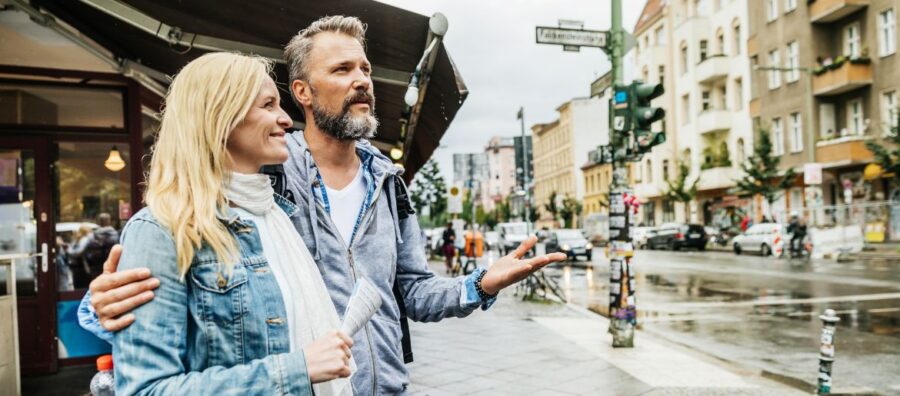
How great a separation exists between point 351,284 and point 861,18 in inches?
1330

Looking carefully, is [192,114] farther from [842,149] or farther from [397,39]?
[842,149]

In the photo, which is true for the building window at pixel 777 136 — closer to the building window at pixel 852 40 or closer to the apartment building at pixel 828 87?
the apartment building at pixel 828 87

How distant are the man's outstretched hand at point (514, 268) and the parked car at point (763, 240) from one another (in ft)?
91.8

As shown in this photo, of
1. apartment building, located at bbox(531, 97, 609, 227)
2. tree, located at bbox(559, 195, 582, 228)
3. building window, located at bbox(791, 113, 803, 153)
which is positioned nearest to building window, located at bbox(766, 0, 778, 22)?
building window, located at bbox(791, 113, 803, 153)

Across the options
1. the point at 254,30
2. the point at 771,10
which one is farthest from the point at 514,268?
the point at 771,10

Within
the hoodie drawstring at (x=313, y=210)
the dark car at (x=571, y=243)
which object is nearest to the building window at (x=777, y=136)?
the dark car at (x=571, y=243)

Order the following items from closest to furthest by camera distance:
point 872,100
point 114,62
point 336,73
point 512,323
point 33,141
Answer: point 336,73 < point 114,62 < point 33,141 < point 512,323 < point 872,100

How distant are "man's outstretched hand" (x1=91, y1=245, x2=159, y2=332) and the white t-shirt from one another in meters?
0.82

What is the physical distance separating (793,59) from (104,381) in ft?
123

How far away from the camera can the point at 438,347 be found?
8820 mm

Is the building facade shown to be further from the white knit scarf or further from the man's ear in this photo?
the white knit scarf

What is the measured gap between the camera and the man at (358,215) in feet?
6.61

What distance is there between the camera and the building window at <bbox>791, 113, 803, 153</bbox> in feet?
108

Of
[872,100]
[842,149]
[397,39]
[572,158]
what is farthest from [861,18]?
[572,158]
